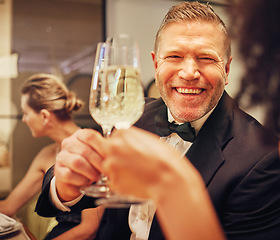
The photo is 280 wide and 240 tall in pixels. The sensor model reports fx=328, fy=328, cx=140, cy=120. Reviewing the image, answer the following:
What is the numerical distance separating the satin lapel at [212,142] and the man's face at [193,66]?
0.25ft

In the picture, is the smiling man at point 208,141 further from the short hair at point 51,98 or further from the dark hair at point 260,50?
the short hair at point 51,98

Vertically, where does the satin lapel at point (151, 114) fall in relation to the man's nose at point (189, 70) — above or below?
below

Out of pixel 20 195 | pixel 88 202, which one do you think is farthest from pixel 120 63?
pixel 20 195

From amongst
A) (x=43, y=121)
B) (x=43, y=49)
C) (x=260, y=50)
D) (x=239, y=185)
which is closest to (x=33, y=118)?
(x=43, y=121)

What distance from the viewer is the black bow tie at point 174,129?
1.46 metres

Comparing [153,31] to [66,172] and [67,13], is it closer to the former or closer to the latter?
[67,13]

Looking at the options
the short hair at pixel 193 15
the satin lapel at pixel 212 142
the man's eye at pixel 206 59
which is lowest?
the satin lapel at pixel 212 142

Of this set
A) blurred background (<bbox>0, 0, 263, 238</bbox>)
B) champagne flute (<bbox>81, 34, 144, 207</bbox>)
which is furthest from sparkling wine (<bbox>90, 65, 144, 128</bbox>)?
blurred background (<bbox>0, 0, 263, 238</bbox>)

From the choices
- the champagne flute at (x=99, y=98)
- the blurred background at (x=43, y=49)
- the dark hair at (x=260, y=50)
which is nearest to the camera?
the dark hair at (x=260, y=50)

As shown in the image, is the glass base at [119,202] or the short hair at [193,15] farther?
the short hair at [193,15]

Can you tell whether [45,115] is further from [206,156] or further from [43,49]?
[206,156]

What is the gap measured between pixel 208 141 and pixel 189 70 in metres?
0.32

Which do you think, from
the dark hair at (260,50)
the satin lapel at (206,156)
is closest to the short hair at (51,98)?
the satin lapel at (206,156)

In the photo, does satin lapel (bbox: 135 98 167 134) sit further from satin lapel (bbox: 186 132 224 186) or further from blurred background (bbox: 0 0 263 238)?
blurred background (bbox: 0 0 263 238)
